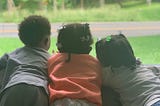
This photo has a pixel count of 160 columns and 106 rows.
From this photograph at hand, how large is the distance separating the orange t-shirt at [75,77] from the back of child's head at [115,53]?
47 millimetres

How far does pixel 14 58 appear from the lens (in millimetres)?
1692

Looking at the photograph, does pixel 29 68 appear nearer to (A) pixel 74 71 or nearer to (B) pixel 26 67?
(B) pixel 26 67

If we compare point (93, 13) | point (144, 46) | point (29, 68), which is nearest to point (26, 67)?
point (29, 68)

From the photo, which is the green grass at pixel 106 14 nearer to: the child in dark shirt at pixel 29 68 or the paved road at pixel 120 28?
the paved road at pixel 120 28

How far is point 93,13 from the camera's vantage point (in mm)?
2406

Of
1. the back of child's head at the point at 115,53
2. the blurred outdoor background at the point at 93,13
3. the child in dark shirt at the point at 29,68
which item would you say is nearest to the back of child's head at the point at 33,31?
the child in dark shirt at the point at 29,68

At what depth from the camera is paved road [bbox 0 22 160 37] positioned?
239 cm

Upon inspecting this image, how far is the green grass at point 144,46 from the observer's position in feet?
7.72

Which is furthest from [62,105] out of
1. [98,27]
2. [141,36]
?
[141,36]

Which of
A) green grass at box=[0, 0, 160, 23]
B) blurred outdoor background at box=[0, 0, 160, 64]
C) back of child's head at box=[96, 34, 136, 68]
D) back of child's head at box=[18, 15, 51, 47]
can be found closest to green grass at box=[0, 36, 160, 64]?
blurred outdoor background at box=[0, 0, 160, 64]

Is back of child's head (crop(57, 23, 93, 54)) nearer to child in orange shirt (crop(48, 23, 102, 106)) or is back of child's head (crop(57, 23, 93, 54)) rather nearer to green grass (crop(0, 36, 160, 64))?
child in orange shirt (crop(48, 23, 102, 106))

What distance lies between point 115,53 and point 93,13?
0.76m

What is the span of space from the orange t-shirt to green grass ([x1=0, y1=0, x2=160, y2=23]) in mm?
722

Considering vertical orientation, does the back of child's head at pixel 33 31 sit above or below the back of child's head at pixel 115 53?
above
